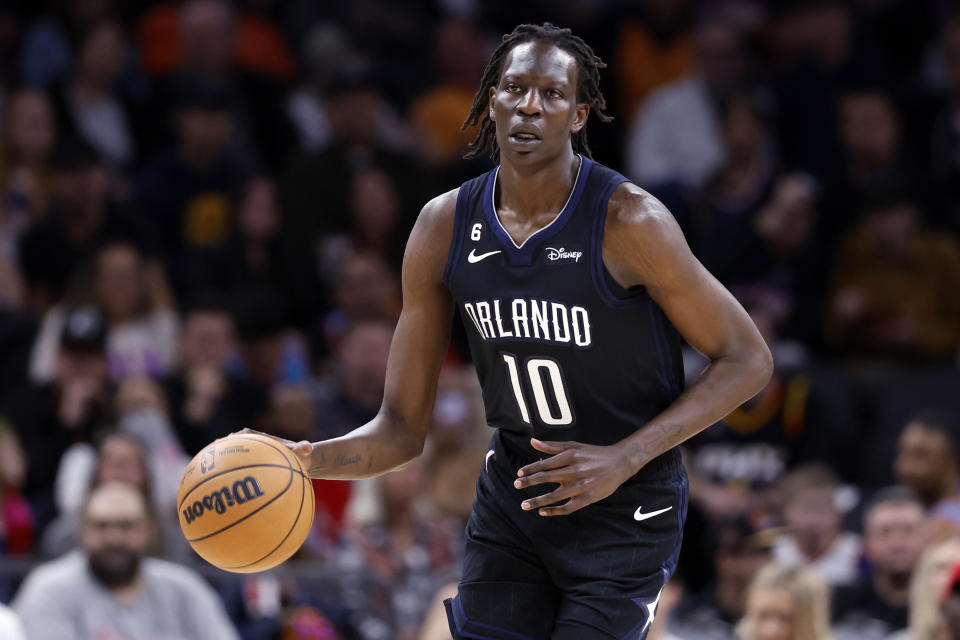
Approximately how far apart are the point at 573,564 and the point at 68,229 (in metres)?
6.88

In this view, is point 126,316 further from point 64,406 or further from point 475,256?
point 475,256

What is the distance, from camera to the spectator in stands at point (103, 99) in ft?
37.5

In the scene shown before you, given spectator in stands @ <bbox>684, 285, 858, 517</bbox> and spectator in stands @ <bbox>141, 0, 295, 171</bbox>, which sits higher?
spectator in stands @ <bbox>141, 0, 295, 171</bbox>

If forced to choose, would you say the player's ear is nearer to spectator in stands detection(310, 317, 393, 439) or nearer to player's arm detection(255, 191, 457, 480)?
player's arm detection(255, 191, 457, 480)

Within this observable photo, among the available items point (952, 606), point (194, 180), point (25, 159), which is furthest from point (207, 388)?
point (952, 606)

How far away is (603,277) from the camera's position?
4469mm

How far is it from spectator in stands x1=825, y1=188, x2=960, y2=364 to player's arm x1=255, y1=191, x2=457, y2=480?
6421 mm

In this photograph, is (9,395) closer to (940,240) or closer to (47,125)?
(47,125)

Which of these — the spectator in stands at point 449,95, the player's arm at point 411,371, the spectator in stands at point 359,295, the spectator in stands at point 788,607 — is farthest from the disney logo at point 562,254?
the spectator in stands at point 449,95

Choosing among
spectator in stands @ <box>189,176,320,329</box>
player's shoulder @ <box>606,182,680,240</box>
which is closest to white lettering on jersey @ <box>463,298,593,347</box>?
player's shoulder @ <box>606,182,680,240</box>

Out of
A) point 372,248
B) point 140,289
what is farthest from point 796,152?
point 140,289

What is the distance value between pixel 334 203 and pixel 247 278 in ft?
3.23

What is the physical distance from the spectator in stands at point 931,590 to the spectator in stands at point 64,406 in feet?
15.2

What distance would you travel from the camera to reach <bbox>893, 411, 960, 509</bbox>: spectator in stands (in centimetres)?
909
